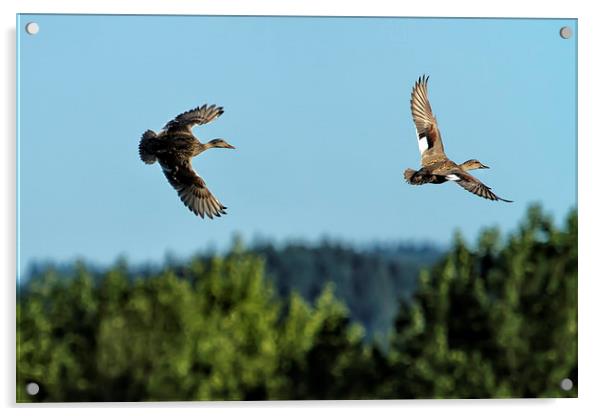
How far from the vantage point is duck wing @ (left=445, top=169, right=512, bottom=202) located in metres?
3.28

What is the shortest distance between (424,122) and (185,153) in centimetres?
73

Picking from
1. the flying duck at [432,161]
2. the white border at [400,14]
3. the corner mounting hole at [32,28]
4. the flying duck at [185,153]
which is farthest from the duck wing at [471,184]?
the corner mounting hole at [32,28]

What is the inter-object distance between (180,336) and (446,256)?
841 millimetres

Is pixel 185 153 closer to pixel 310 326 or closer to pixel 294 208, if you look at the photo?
pixel 294 208

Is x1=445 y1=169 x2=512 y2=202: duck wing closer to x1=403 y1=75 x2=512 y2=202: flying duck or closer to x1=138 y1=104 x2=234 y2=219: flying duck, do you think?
x1=403 y1=75 x2=512 y2=202: flying duck

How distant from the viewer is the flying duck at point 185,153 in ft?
10.6

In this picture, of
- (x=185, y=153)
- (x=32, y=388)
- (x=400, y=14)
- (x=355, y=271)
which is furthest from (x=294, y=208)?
(x=32, y=388)

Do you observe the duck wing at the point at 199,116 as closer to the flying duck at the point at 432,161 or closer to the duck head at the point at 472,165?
the flying duck at the point at 432,161

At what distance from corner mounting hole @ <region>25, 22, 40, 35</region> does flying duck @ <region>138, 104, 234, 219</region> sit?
440mm

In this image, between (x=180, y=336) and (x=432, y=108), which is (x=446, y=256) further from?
(x=180, y=336)

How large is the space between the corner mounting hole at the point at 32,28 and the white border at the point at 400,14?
0.04 meters

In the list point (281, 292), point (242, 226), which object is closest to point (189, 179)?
point (242, 226)

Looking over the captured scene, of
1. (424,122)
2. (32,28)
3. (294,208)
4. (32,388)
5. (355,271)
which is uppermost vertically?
(32,28)

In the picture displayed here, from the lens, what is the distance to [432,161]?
129 inches
